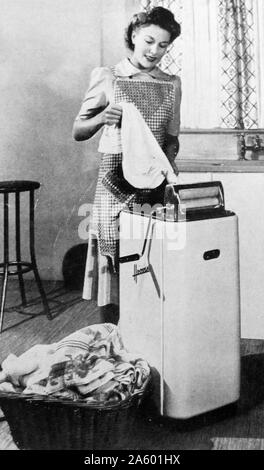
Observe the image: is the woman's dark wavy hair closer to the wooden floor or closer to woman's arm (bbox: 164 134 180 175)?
woman's arm (bbox: 164 134 180 175)

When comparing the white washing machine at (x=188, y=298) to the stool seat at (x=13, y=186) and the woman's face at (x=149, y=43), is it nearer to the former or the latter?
the woman's face at (x=149, y=43)

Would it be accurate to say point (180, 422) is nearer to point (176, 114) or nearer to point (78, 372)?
point (78, 372)

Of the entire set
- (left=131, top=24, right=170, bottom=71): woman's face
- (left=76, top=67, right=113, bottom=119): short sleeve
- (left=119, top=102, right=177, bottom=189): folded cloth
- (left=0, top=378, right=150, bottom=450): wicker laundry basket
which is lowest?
(left=0, top=378, right=150, bottom=450): wicker laundry basket

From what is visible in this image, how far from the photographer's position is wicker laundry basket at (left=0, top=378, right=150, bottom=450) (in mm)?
1974

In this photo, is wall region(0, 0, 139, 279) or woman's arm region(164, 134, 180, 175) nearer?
woman's arm region(164, 134, 180, 175)

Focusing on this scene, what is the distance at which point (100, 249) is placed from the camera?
103 inches

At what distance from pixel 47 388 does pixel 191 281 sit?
2.06 feet

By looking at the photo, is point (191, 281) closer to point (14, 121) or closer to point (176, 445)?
point (176, 445)

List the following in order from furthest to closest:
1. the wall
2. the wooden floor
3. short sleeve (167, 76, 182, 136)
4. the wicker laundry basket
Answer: the wall → short sleeve (167, 76, 182, 136) → the wooden floor → the wicker laundry basket

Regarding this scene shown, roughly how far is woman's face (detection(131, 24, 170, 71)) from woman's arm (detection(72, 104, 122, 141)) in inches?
10.1

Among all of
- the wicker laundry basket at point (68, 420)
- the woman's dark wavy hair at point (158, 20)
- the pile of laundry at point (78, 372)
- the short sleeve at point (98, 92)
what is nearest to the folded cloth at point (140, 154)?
the short sleeve at point (98, 92)

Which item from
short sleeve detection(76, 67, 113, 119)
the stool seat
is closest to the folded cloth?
short sleeve detection(76, 67, 113, 119)

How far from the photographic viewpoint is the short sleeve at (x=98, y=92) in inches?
99.8
